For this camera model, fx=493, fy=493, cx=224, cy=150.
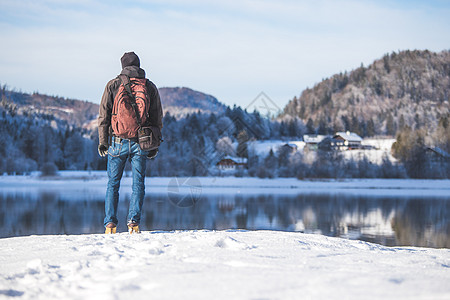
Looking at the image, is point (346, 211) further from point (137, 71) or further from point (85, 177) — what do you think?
point (85, 177)

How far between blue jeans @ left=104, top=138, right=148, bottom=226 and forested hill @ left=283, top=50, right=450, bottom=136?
126028mm

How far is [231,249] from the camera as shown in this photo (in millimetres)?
4246

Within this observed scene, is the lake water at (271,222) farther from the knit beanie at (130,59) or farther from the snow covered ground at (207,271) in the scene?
the snow covered ground at (207,271)

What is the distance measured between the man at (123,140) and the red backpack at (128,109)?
1cm

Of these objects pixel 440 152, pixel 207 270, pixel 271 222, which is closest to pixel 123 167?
pixel 207 270

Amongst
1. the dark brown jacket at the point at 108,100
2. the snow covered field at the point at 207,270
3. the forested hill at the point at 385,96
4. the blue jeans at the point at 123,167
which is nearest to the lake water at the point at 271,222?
the blue jeans at the point at 123,167

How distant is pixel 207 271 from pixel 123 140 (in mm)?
2594

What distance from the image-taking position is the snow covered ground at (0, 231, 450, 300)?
9.30 ft

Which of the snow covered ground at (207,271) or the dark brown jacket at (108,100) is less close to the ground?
the dark brown jacket at (108,100)

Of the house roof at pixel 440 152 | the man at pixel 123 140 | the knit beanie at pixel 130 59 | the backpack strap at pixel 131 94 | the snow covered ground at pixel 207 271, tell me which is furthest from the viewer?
the house roof at pixel 440 152

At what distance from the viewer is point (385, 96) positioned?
174625 mm

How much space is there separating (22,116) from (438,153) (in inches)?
4104

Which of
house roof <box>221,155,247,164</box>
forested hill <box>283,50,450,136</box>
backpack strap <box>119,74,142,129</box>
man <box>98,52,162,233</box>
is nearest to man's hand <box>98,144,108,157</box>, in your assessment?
man <box>98,52,162,233</box>

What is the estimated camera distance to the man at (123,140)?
17.9 ft
